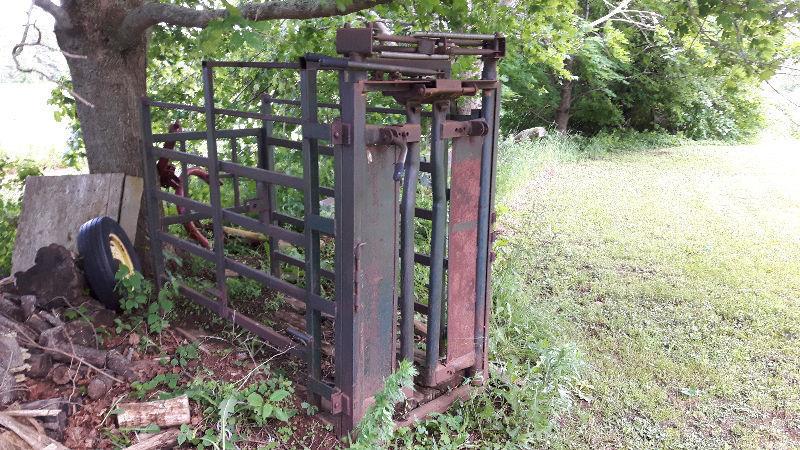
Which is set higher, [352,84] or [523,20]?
[523,20]

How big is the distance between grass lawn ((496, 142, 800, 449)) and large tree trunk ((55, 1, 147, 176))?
10.5 ft

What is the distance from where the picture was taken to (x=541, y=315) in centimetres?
511

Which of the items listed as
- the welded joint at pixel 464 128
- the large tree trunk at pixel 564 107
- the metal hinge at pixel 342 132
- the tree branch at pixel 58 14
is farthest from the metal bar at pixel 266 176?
the large tree trunk at pixel 564 107

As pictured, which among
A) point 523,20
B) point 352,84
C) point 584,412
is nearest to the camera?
point 352,84

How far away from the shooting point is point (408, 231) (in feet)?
10.5

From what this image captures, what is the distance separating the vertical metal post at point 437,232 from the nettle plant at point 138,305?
5.86ft

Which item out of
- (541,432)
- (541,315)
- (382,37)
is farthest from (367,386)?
(541,315)

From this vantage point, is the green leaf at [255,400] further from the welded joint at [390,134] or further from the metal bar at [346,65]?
the metal bar at [346,65]

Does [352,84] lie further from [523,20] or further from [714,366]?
[523,20]

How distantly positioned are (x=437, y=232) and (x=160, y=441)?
1754 millimetres

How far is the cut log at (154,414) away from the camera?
3.15 m

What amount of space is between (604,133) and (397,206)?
55.1 feet

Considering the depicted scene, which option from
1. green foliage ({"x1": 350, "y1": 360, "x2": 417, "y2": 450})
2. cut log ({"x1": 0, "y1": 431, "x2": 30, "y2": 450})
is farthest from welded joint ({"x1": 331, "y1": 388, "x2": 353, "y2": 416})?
cut log ({"x1": 0, "y1": 431, "x2": 30, "y2": 450})

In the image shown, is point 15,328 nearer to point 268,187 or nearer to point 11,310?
point 11,310
